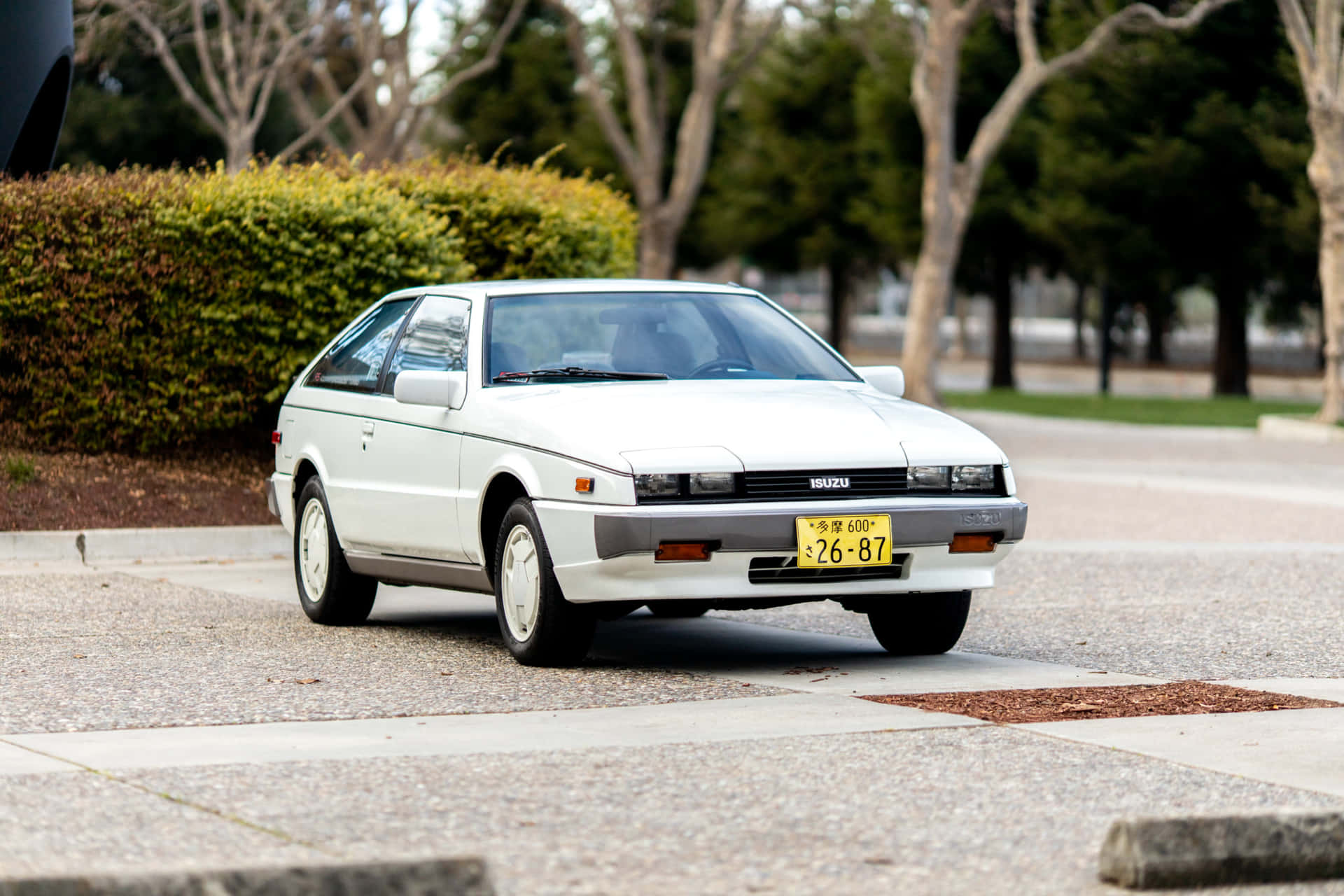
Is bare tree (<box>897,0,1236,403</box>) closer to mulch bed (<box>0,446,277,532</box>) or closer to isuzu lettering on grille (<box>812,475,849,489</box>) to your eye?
mulch bed (<box>0,446,277,532</box>)

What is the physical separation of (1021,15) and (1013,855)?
26.3m

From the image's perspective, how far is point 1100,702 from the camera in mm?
7242

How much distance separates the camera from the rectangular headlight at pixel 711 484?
7.59 meters

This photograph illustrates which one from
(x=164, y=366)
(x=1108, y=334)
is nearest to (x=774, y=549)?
(x=164, y=366)

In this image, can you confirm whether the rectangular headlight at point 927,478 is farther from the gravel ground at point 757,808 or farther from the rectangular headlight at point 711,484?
the gravel ground at point 757,808

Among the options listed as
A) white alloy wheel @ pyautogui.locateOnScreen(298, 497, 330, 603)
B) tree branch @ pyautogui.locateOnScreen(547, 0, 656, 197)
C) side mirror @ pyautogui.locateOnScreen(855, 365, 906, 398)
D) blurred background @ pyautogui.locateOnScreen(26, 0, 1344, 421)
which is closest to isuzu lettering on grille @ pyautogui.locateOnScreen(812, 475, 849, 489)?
side mirror @ pyautogui.locateOnScreen(855, 365, 906, 398)

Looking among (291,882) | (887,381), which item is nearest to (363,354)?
(887,381)

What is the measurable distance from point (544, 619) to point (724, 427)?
1013 millimetres

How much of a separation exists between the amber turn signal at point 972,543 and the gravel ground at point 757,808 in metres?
1.47

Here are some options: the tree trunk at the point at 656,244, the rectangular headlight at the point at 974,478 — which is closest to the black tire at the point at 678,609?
the rectangular headlight at the point at 974,478

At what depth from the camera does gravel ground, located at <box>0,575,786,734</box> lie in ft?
23.3

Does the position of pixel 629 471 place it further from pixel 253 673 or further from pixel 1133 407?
pixel 1133 407

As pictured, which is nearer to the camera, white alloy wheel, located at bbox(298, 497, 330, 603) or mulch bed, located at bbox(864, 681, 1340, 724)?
mulch bed, located at bbox(864, 681, 1340, 724)

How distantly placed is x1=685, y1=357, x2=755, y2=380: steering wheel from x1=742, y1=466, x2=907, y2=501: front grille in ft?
3.77
